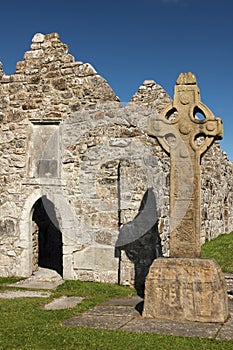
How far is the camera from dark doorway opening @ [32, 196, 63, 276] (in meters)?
9.93

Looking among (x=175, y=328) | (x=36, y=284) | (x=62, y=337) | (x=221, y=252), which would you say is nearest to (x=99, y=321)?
(x=62, y=337)

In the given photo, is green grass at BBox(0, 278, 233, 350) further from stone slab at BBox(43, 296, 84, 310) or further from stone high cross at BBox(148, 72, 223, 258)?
stone high cross at BBox(148, 72, 223, 258)

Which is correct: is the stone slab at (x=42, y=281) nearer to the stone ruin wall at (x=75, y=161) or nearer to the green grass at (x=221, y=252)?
the stone ruin wall at (x=75, y=161)

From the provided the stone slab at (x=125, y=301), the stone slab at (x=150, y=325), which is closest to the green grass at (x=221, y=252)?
the stone slab at (x=125, y=301)

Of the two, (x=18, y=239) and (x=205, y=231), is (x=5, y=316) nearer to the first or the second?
(x=18, y=239)

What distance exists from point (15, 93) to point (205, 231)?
5.84 meters

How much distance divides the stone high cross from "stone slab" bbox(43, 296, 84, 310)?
5.83ft

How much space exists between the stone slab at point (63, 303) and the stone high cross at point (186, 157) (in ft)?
5.83

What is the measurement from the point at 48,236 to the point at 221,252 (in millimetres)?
4198

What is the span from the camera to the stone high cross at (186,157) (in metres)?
5.89

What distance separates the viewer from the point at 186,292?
562cm

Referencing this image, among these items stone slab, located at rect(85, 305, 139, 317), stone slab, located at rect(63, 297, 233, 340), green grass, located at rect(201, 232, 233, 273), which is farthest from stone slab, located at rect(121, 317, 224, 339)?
green grass, located at rect(201, 232, 233, 273)

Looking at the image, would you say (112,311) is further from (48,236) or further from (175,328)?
(48,236)

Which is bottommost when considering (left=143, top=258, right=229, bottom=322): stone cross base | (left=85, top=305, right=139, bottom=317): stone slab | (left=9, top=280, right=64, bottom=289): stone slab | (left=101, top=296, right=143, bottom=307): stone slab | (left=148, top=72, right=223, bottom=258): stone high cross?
(left=85, top=305, right=139, bottom=317): stone slab
